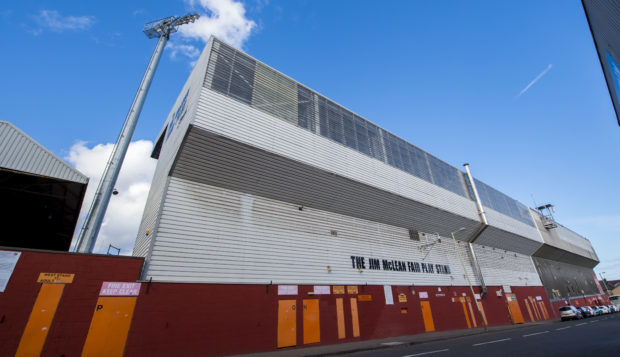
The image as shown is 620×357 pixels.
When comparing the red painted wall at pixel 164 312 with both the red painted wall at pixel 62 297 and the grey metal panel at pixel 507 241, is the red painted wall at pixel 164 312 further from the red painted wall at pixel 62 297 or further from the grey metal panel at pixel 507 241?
the grey metal panel at pixel 507 241

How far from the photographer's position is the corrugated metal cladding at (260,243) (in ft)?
39.4

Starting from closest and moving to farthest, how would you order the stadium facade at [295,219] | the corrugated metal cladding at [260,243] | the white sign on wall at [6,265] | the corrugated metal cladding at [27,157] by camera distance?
1. the white sign on wall at [6,265]
2. the corrugated metal cladding at [27,157]
3. the corrugated metal cladding at [260,243]
4. the stadium facade at [295,219]

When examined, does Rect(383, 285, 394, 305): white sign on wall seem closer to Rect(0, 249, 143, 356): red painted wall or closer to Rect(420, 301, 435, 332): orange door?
Rect(420, 301, 435, 332): orange door

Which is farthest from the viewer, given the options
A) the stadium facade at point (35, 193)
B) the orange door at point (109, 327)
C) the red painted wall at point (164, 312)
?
the stadium facade at point (35, 193)

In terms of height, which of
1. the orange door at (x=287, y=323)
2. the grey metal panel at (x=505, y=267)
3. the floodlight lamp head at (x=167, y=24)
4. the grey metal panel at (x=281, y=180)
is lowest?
the orange door at (x=287, y=323)

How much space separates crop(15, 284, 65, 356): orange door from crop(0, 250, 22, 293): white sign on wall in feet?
3.07

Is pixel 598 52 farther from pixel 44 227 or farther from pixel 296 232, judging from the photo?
pixel 44 227

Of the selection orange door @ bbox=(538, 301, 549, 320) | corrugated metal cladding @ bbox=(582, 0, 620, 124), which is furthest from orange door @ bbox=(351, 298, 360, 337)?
orange door @ bbox=(538, 301, 549, 320)

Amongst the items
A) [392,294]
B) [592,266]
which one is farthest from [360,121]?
[592,266]

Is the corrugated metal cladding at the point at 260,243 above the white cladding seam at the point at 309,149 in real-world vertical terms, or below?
below

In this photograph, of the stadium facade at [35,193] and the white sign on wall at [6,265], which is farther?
the stadium facade at [35,193]

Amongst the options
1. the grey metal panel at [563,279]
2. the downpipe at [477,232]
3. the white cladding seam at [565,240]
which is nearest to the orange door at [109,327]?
the downpipe at [477,232]

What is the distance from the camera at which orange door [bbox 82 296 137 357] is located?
30.7 ft

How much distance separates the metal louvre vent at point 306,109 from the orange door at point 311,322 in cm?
1004
